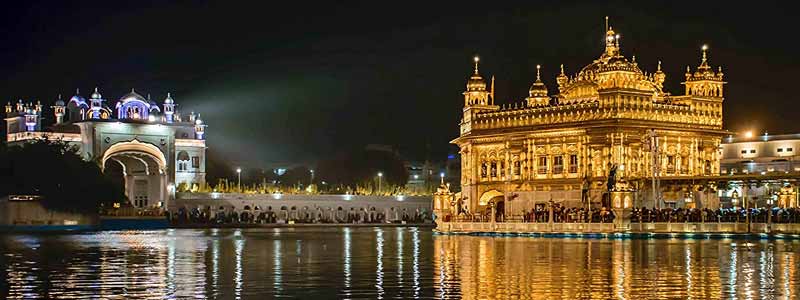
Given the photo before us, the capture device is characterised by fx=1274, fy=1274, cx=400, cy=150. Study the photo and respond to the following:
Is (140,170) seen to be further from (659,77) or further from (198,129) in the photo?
(659,77)

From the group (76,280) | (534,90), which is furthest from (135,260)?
(534,90)

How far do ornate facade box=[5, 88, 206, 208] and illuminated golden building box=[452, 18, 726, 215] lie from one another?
40.8m

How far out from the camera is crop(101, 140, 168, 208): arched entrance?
11056 cm

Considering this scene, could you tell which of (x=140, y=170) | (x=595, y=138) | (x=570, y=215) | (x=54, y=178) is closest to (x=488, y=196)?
(x=595, y=138)

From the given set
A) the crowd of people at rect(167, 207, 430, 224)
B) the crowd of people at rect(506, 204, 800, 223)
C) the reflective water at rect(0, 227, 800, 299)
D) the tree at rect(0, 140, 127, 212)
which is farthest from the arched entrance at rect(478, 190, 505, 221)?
the crowd of people at rect(167, 207, 430, 224)

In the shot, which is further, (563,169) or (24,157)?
(24,157)

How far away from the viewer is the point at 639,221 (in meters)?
58.5

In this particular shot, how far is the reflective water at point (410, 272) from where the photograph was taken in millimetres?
25781

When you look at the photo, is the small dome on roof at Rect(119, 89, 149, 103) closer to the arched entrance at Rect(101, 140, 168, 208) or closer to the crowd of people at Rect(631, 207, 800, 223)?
the arched entrance at Rect(101, 140, 168, 208)

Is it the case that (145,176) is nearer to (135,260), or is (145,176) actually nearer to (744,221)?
(744,221)

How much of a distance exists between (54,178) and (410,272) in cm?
5866

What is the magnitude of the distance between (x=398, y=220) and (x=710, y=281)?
92.3m

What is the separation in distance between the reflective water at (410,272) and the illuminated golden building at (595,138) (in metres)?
21.1

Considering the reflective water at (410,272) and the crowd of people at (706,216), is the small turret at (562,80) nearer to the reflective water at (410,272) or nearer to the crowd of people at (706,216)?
the crowd of people at (706,216)
